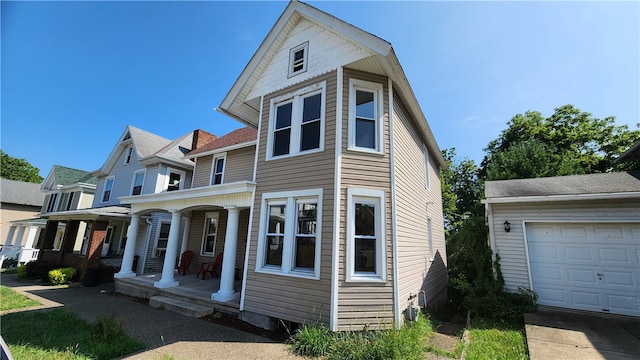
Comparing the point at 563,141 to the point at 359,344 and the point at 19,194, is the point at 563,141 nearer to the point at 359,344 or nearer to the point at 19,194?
the point at 359,344

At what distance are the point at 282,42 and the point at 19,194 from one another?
119ft

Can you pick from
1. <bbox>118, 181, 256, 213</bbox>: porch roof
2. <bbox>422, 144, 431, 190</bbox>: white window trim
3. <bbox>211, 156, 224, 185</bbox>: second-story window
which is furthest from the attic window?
<bbox>211, 156, 224, 185</bbox>: second-story window

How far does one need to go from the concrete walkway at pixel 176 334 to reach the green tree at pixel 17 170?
63.1 metres

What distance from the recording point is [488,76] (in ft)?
33.9

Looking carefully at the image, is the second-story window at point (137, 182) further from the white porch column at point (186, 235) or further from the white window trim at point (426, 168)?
the white window trim at point (426, 168)

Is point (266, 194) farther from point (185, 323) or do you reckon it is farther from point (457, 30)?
point (457, 30)

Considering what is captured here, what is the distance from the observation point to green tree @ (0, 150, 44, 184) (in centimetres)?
4891

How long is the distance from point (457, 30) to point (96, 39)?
44.6 ft

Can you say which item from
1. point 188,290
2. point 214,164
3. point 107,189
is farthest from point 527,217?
point 107,189

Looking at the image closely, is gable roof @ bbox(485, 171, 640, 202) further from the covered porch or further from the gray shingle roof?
the covered porch

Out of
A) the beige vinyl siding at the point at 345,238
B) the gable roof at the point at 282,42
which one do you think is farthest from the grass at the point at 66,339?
the gable roof at the point at 282,42

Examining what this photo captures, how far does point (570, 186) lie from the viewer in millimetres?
8297

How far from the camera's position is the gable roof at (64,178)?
2273 centimetres

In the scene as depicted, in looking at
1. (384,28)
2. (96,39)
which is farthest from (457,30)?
(96,39)
